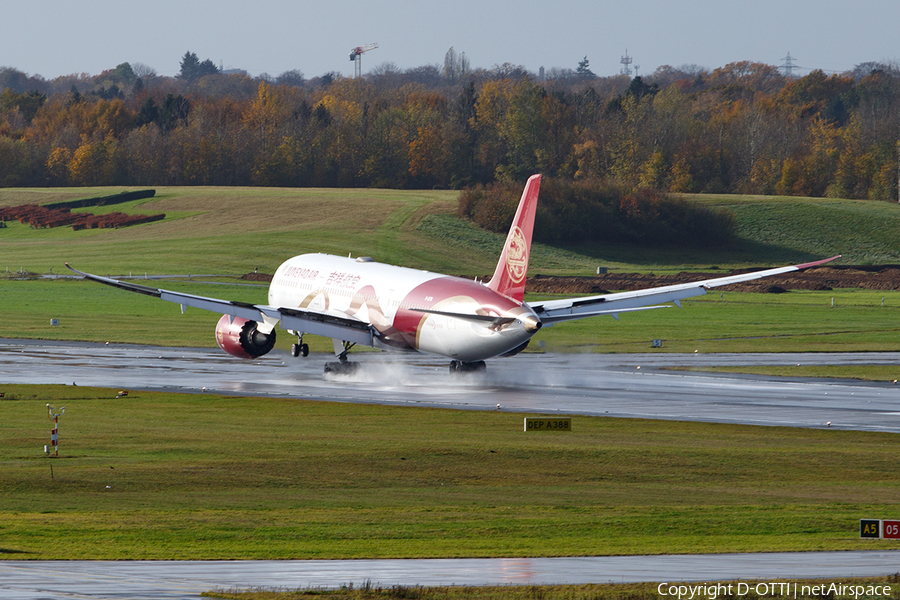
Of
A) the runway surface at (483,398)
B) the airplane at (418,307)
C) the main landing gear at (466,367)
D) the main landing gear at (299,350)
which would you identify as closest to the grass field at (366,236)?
the main landing gear at (299,350)

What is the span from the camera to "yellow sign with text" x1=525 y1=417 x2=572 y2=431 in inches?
1371

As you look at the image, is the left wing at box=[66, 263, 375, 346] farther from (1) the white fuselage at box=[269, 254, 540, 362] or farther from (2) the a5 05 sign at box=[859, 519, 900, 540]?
(2) the a5 05 sign at box=[859, 519, 900, 540]

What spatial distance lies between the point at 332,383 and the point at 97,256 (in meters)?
86.1

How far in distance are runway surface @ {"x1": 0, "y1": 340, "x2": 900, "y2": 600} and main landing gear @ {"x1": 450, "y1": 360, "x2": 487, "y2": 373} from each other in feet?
1.22

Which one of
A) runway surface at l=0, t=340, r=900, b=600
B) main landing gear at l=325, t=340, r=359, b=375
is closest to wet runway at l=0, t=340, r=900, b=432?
runway surface at l=0, t=340, r=900, b=600

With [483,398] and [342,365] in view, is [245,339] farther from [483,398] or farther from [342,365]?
[483,398]

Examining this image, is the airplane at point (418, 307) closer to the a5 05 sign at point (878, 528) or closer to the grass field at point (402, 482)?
the grass field at point (402, 482)

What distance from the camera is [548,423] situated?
35.4 metres

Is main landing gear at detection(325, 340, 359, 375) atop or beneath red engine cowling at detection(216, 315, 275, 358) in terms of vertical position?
beneath

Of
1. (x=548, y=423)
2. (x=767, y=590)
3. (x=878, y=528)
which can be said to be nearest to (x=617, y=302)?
(x=548, y=423)

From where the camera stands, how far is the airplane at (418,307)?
47281 mm

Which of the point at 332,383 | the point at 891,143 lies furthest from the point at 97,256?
the point at 891,143

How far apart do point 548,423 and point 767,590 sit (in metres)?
19.3

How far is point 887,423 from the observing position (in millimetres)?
38875
